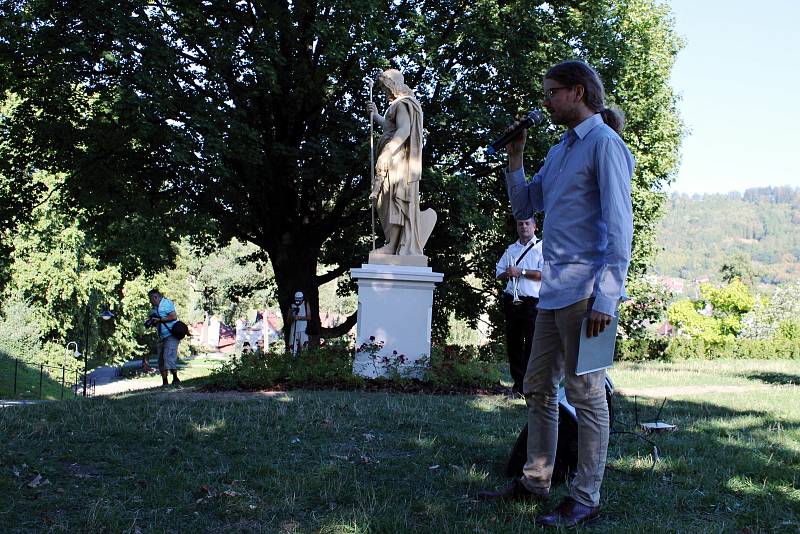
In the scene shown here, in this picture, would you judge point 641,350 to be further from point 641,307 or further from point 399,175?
point 399,175

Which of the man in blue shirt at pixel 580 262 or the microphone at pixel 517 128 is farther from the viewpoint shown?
the microphone at pixel 517 128

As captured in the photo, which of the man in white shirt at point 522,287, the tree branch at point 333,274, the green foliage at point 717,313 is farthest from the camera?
the green foliage at point 717,313

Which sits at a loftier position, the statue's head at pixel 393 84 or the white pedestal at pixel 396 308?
the statue's head at pixel 393 84

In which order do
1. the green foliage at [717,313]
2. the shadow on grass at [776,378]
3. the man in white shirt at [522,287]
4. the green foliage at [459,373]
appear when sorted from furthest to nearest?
the green foliage at [717,313] < the shadow on grass at [776,378] < the green foliage at [459,373] < the man in white shirt at [522,287]

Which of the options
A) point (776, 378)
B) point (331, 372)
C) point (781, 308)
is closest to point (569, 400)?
point (331, 372)

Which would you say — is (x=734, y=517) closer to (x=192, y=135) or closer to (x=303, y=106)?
(x=192, y=135)

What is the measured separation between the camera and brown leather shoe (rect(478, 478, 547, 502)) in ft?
12.8

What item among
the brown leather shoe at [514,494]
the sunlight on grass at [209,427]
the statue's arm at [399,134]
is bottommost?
the sunlight on grass at [209,427]

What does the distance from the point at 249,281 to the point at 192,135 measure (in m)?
31.2

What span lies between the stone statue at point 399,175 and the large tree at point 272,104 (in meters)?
5.44

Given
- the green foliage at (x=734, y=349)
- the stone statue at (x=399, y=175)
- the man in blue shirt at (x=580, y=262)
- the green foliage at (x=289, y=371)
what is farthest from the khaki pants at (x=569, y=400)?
the green foliage at (x=734, y=349)

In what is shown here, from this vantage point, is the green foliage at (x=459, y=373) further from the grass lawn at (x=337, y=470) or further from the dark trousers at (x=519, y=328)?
the grass lawn at (x=337, y=470)

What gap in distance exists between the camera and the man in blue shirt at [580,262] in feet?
11.4

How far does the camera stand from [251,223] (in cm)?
1948
